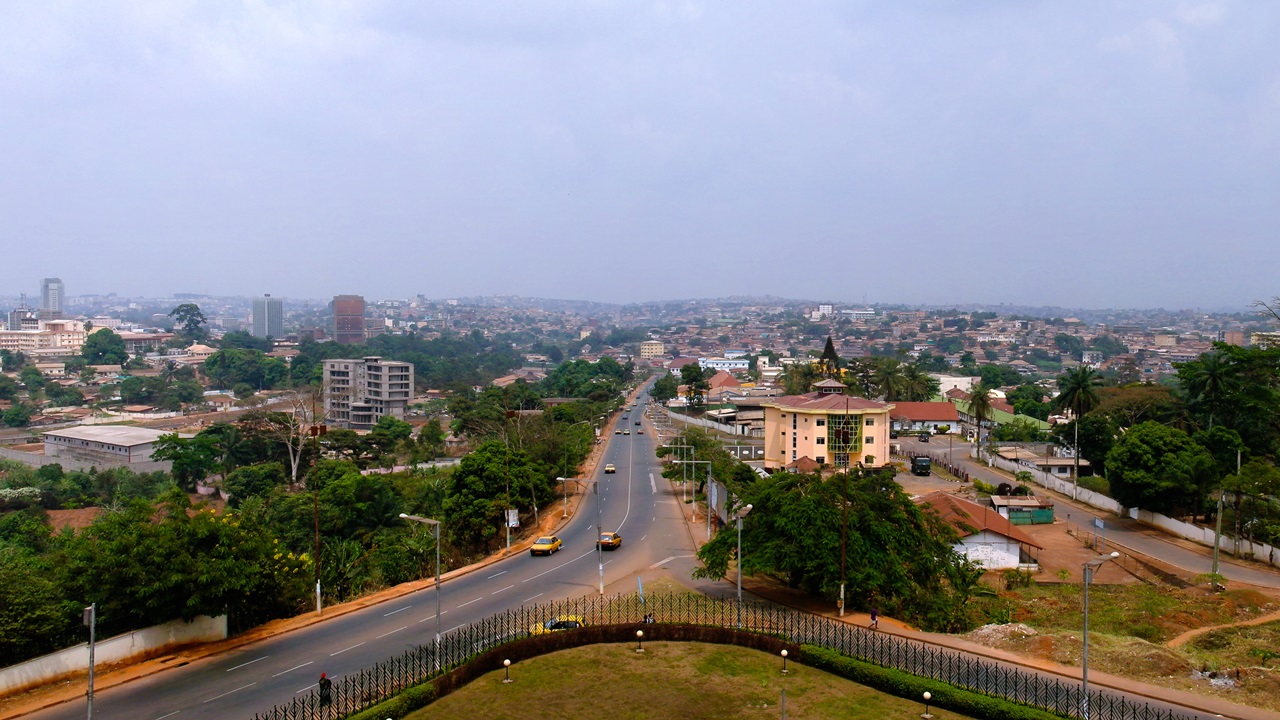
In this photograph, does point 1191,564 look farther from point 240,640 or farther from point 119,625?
point 119,625

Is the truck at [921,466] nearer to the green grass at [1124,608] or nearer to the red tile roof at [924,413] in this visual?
the red tile roof at [924,413]

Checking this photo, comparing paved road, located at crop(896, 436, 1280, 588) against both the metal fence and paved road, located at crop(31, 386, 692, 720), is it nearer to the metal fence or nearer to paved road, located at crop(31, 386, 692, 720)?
the metal fence

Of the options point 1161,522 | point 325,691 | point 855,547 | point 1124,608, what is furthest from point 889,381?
point 325,691

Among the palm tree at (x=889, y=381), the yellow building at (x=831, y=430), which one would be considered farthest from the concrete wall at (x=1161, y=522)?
the palm tree at (x=889, y=381)

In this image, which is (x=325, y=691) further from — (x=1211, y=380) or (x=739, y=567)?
(x=1211, y=380)

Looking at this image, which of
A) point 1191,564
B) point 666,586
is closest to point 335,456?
point 666,586

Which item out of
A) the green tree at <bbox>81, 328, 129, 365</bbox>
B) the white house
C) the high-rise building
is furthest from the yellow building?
the green tree at <bbox>81, 328, 129, 365</bbox>
